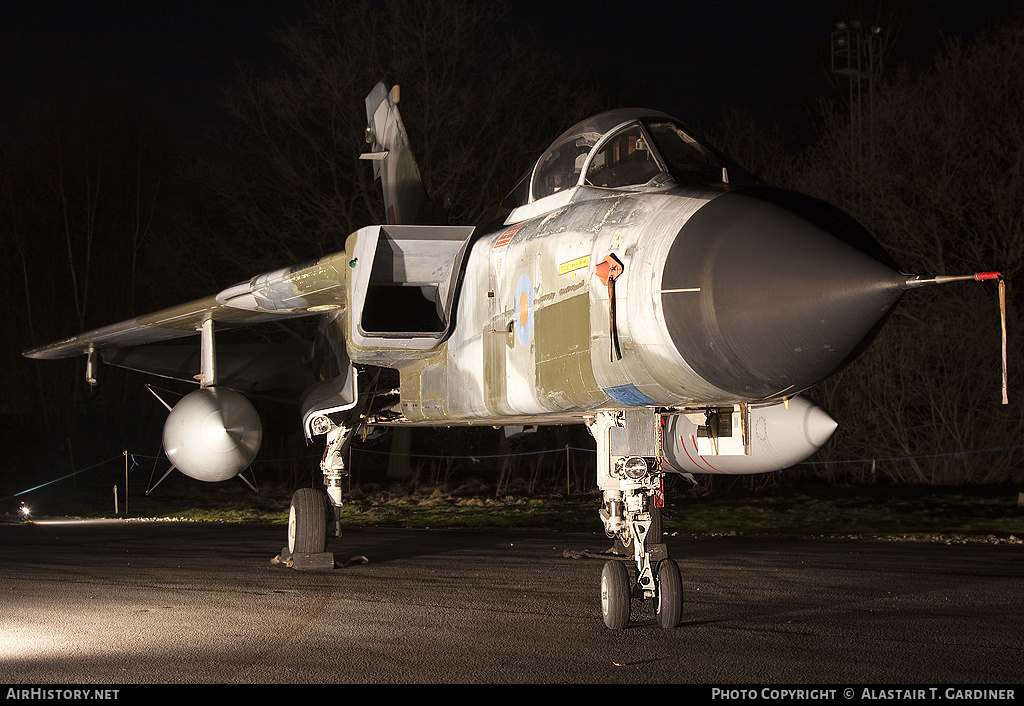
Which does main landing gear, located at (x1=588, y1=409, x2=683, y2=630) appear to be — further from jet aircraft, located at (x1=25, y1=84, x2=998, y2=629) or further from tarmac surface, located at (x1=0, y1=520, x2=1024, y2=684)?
tarmac surface, located at (x1=0, y1=520, x2=1024, y2=684)

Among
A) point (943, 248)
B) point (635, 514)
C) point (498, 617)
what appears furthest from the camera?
point (943, 248)

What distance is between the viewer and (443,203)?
20.4 m

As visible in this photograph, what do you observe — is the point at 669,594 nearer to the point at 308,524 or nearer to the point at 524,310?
the point at 524,310

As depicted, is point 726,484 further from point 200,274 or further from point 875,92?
point 200,274

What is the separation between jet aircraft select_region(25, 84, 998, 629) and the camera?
4.49 m

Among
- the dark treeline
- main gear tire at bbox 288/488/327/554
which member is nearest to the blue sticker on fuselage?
main gear tire at bbox 288/488/327/554

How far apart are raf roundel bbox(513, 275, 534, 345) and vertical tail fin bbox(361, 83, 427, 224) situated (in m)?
4.92

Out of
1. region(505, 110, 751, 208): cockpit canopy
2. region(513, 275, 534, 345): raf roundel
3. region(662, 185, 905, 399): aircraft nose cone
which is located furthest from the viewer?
region(513, 275, 534, 345): raf roundel

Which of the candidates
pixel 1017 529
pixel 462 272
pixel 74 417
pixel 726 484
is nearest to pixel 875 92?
pixel 726 484

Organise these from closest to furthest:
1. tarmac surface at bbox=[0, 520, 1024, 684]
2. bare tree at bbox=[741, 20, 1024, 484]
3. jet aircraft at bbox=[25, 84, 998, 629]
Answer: jet aircraft at bbox=[25, 84, 998, 629]
tarmac surface at bbox=[0, 520, 1024, 684]
bare tree at bbox=[741, 20, 1024, 484]

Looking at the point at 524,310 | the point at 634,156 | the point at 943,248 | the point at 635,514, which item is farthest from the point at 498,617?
the point at 943,248

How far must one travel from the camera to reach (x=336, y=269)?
29.0 feet

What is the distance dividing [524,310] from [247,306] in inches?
192

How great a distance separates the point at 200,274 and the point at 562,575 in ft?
47.1
